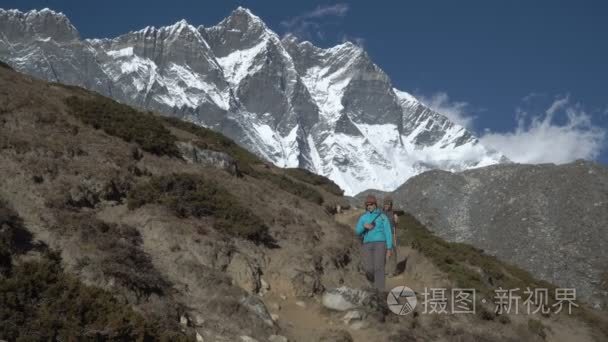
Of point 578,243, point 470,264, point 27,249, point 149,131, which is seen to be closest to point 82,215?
point 27,249

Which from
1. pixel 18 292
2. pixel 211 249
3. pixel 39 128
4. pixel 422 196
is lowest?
pixel 18 292

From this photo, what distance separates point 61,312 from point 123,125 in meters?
11.1

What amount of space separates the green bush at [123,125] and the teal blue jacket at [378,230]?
31.9 ft

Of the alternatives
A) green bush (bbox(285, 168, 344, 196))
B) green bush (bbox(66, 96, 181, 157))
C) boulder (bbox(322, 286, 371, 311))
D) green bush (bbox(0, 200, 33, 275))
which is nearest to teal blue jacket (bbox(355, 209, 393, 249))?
boulder (bbox(322, 286, 371, 311))

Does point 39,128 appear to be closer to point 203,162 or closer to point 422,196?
point 203,162

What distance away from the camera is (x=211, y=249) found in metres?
15.7

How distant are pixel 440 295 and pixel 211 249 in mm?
7089

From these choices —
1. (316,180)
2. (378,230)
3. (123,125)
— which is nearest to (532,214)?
(316,180)

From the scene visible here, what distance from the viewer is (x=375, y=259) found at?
12.8 meters

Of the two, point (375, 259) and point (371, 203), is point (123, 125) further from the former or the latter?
point (375, 259)

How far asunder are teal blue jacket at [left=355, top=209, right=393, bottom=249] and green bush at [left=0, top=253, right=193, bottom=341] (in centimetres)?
389

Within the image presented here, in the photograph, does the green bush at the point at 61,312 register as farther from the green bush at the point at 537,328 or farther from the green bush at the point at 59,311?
the green bush at the point at 537,328

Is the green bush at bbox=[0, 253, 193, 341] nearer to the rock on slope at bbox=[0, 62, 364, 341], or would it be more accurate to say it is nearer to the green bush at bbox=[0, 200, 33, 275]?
the green bush at bbox=[0, 200, 33, 275]

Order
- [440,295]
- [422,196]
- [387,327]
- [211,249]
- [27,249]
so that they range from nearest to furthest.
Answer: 1. [27,249]
2. [387,327]
3. [211,249]
4. [440,295]
5. [422,196]
